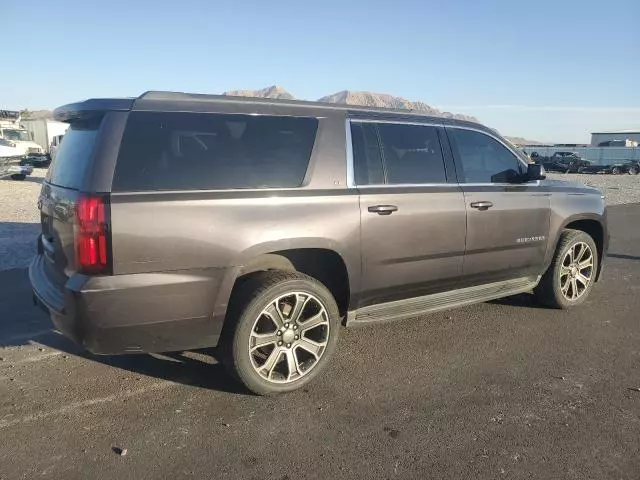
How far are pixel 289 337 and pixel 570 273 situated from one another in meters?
3.30

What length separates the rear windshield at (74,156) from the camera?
3.24 metres

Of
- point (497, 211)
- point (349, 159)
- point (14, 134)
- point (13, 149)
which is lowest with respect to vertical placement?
point (497, 211)

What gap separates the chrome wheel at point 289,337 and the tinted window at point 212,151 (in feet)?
2.71

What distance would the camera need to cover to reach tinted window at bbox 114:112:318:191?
3176 millimetres

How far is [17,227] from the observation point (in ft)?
32.3

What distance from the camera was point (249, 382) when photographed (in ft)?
11.5

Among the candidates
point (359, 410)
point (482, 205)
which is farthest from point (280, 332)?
point (482, 205)

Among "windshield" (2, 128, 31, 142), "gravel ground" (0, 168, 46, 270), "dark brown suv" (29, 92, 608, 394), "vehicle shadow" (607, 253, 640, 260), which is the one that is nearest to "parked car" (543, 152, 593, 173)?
"windshield" (2, 128, 31, 142)

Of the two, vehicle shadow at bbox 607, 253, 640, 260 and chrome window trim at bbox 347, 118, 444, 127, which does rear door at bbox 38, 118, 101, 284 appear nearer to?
chrome window trim at bbox 347, 118, 444, 127

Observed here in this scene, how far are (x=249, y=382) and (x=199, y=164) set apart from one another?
1434 mm

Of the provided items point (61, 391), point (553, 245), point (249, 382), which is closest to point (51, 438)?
point (61, 391)

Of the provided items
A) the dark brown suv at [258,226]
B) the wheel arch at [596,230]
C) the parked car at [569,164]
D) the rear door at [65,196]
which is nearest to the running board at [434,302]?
the dark brown suv at [258,226]

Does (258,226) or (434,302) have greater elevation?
(258,226)

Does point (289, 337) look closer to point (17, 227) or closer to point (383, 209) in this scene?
point (383, 209)
